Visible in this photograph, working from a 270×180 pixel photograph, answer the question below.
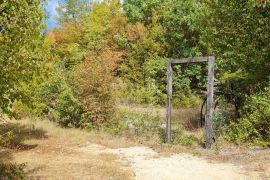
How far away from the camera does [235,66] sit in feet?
57.5

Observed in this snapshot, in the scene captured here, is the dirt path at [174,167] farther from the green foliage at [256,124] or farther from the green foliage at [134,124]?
the green foliage at [134,124]

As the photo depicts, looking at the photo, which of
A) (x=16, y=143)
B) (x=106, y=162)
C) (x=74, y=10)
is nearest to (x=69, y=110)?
(x=16, y=143)

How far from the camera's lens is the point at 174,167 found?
1119 cm

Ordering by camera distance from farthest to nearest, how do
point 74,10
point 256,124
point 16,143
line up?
point 74,10 < point 16,143 < point 256,124

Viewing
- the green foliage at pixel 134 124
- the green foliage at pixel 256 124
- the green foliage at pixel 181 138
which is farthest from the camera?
the green foliage at pixel 134 124

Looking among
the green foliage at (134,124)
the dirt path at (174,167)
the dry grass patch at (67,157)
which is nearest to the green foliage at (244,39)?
the green foliage at (134,124)

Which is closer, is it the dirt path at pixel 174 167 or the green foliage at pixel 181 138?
the dirt path at pixel 174 167

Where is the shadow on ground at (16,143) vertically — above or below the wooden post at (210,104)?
below

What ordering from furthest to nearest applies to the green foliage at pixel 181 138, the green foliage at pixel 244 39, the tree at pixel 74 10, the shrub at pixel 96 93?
the tree at pixel 74 10, the shrub at pixel 96 93, the green foliage at pixel 244 39, the green foliage at pixel 181 138

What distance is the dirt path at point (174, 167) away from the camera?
10.2m

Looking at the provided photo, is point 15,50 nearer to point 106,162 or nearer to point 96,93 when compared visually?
point 106,162

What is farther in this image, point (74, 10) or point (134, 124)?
point (74, 10)

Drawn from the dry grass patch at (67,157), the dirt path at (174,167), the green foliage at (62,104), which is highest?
the green foliage at (62,104)

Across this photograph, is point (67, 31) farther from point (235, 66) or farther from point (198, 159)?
point (198, 159)
